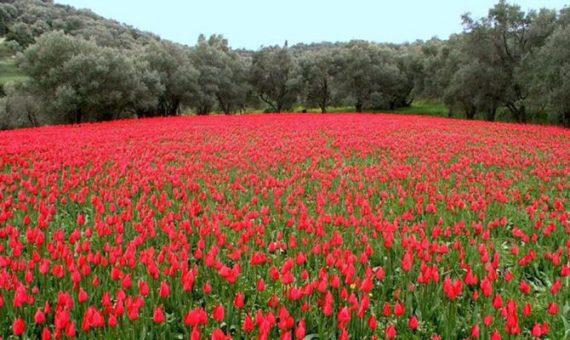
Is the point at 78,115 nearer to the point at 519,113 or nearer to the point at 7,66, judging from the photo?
the point at 519,113

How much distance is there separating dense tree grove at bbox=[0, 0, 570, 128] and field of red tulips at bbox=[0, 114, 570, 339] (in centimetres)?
2438

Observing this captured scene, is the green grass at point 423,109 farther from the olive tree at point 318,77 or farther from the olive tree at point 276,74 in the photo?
the olive tree at point 276,74

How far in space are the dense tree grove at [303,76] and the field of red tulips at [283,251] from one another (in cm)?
2438

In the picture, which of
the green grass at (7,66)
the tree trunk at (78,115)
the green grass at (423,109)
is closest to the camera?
the tree trunk at (78,115)

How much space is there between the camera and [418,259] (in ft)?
19.2

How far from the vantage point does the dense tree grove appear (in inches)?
1419

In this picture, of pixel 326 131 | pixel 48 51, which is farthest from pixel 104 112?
pixel 326 131

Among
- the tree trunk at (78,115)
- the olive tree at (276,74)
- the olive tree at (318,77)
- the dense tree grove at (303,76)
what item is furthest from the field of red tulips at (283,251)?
the olive tree at (318,77)

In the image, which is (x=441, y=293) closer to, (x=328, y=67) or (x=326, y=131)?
(x=326, y=131)

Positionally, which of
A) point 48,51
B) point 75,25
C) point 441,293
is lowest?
point 441,293

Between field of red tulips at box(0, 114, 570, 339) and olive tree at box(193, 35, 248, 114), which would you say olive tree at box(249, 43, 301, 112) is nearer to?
olive tree at box(193, 35, 248, 114)

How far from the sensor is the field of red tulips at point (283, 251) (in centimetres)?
429

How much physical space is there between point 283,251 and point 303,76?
60788 mm

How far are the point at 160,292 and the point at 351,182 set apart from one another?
6.99m
